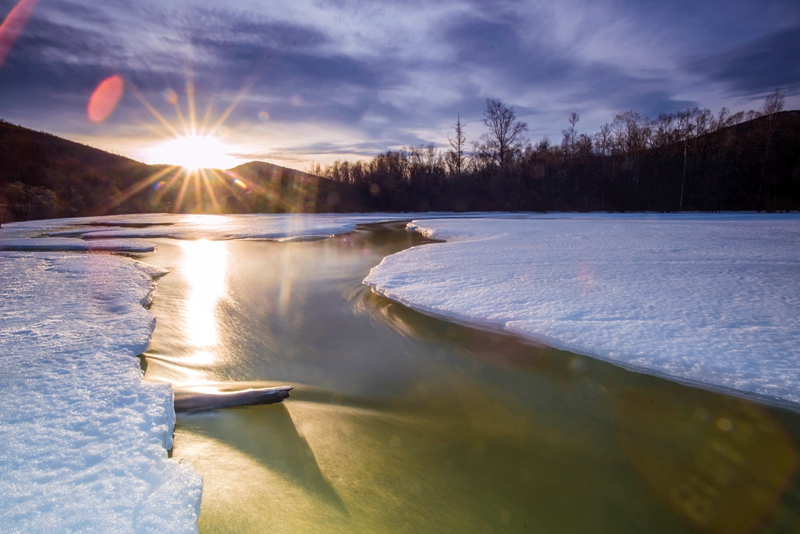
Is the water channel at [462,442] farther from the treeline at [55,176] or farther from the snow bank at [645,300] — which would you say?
the treeline at [55,176]

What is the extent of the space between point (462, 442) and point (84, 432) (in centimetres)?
251

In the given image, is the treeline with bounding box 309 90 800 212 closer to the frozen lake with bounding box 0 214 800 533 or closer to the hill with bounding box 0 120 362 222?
the hill with bounding box 0 120 362 222

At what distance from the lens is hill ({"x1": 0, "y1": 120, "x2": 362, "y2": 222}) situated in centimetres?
4097

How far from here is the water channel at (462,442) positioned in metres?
2.31

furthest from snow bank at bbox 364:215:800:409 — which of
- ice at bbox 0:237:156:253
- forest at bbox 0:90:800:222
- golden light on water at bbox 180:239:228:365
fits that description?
forest at bbox 0:90:800:222

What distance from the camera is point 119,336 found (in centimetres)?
429

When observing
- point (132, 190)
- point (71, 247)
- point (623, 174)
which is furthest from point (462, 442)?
point (132, 190)

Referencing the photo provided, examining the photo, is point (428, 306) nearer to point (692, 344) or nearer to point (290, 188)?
point (692, 344)

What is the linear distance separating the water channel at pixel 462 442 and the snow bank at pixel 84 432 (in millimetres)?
247

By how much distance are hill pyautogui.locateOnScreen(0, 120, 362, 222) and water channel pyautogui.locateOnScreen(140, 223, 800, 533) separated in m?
42.4

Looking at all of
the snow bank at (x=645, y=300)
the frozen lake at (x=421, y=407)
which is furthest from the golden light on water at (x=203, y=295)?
the snow bank at (x=645, y=300)

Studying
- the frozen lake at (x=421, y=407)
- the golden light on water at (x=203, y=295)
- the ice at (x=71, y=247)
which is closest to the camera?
the frozen lake at (x=421, y=407)

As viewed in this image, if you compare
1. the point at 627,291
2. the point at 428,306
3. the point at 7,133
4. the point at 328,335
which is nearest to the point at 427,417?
the point at 328,335

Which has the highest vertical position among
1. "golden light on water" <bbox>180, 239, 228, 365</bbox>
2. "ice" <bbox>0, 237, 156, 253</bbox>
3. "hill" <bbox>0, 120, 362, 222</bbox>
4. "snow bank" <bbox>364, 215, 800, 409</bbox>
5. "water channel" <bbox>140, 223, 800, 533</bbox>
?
"hill" <bbox>0, 120, 362, 222</bbox>
